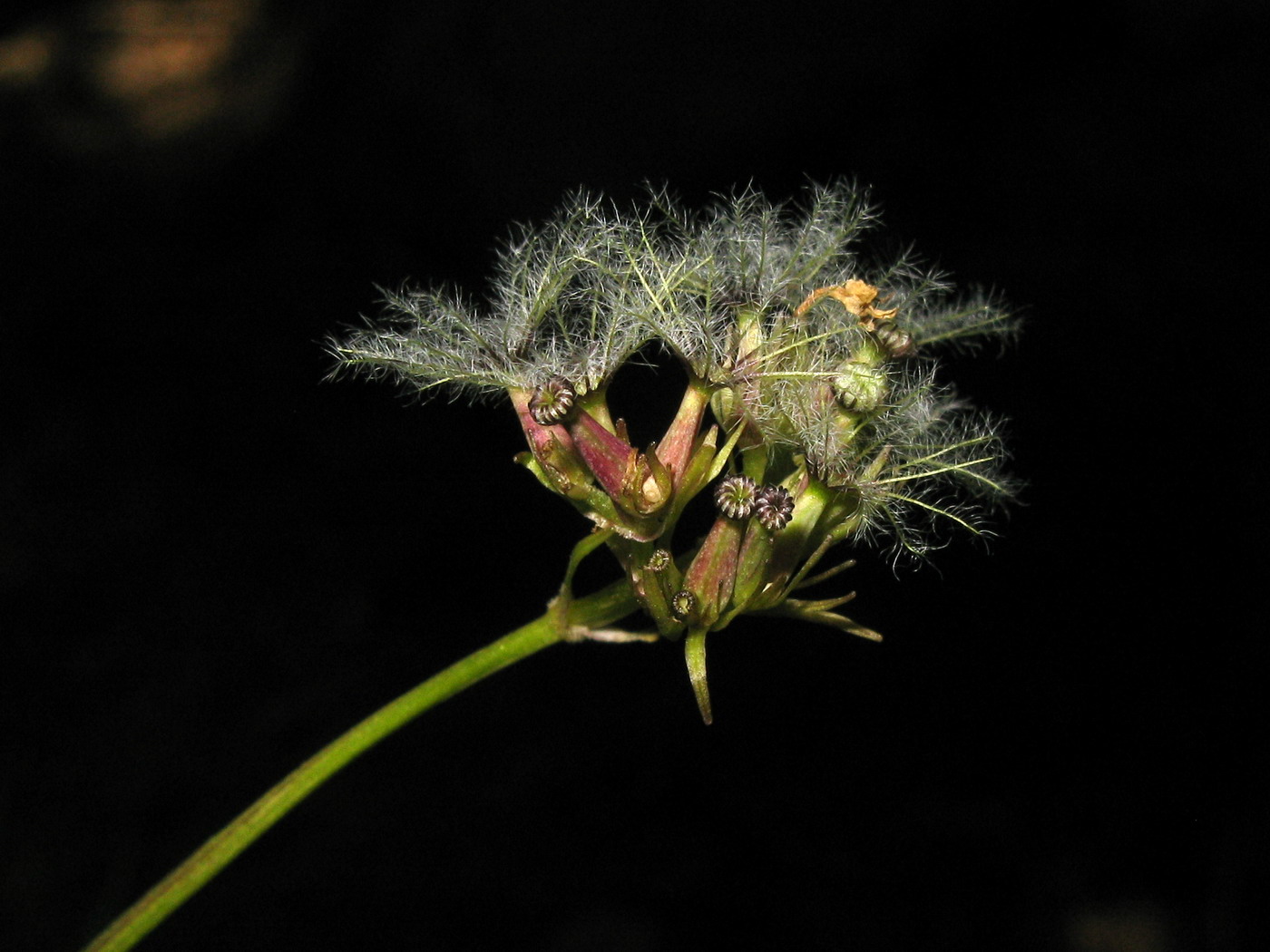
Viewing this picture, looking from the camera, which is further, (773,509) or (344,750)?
(344,750)

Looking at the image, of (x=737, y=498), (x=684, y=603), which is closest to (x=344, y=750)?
(x=684, y=603)

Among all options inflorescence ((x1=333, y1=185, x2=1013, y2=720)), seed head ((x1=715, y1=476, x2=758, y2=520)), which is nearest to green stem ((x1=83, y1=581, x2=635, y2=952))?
inflorescence ((x1=333, y1=185, x2=1013, y2=720))

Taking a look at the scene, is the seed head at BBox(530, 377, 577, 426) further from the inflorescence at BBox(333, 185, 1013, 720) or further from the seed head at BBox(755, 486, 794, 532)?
the seed head at BBox(755, 486, 794, 532)

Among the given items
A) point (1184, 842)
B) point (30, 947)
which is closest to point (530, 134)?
point (30, 947)

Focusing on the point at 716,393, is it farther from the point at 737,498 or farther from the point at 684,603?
the point at 684,603

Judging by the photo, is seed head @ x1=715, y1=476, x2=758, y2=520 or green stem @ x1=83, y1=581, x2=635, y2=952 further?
green stem @ x1=83, y1=581, x2=635, y2=952

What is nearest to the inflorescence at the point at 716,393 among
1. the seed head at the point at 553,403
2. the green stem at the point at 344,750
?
the seed head at the point at 553,403
